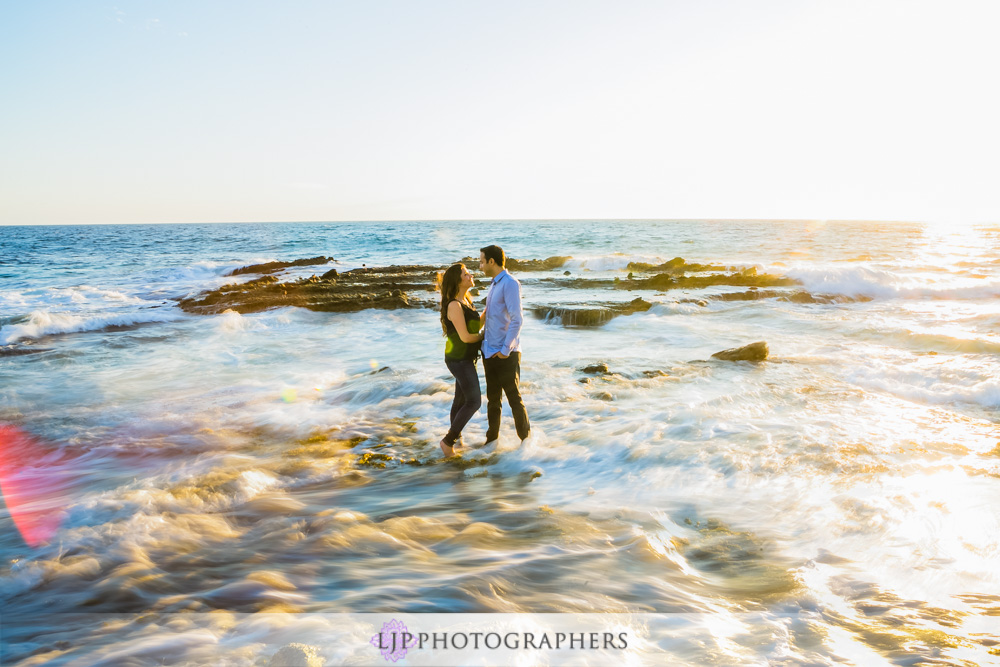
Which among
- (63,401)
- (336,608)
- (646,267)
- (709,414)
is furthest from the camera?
(646,267)

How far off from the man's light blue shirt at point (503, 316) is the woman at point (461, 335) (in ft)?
0.56

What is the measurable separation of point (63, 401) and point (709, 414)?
10.7 meters

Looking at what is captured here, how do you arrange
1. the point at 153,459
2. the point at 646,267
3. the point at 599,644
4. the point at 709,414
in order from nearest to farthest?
the point at 599,644, the point at 153,459, the point at 709,414, the point at 646,267

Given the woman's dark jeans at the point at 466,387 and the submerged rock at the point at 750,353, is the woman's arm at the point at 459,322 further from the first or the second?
the submerged rock at the point at 750,353

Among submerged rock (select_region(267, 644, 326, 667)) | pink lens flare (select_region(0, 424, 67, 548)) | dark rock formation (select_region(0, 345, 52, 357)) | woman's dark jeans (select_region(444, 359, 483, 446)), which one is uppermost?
woman's dark jeans (select_region(444, 359, 483, 446))

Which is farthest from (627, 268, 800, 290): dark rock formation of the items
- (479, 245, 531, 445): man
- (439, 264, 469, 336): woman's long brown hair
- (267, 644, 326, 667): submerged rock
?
(267, 644, 326, 667): submerged rock

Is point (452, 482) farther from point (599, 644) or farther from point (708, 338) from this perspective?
point (708, 338)

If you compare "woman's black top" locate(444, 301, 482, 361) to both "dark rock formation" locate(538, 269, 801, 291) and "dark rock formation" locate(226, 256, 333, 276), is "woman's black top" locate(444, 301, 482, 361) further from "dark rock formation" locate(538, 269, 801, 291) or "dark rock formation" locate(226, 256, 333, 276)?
"dark rock formation" locate(226, 256, 333, 276)

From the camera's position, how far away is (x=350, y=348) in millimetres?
13430

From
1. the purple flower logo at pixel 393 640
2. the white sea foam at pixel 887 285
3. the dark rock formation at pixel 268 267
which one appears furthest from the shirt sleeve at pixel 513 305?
the dark rock formation at pixel 268 267

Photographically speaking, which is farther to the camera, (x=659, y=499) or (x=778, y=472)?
(x=778, y=472)

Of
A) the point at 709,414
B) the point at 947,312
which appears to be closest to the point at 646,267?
the point at 947,312

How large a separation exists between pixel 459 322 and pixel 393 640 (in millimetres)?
Result: 3211

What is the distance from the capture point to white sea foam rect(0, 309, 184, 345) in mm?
15219
